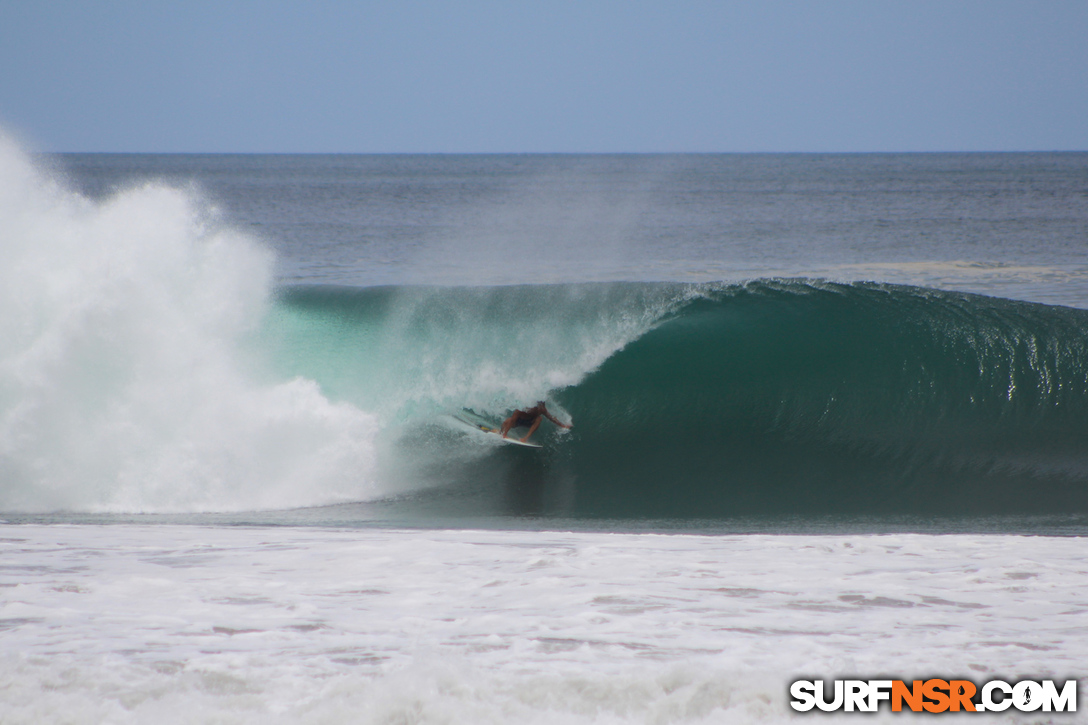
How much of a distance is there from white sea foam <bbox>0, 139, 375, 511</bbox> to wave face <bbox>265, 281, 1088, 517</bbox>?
78cm

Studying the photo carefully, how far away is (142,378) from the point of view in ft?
23.3

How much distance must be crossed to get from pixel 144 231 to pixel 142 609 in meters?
5.75

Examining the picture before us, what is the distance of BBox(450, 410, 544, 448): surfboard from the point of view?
7.70 metres

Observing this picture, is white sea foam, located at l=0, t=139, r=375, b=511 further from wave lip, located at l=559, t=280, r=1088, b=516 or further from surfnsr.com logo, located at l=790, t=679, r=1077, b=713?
surfnsr.com logo, located at l=790, t=679, r=1077, b=713

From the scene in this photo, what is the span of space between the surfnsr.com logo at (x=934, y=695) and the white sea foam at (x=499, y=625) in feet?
0.19

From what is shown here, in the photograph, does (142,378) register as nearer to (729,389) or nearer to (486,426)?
(486,426)

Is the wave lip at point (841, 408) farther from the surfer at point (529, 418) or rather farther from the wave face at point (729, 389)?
the surfer at point (529, 418)

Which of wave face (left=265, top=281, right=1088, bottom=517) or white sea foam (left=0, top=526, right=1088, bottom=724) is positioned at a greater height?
wave face (left=265, top=281, right=1088, bottom=517)

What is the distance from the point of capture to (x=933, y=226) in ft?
99.7

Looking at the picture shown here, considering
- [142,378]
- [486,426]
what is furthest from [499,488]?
[142,378]

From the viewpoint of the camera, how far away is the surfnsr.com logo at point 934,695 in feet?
8.44

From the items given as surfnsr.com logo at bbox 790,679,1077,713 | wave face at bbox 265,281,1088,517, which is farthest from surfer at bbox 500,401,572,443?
surfnsr.com logo at bbox 790,679,1077,713

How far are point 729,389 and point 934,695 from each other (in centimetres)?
630

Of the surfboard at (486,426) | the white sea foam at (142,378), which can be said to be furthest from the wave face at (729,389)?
the white sea foam at (142,378)
